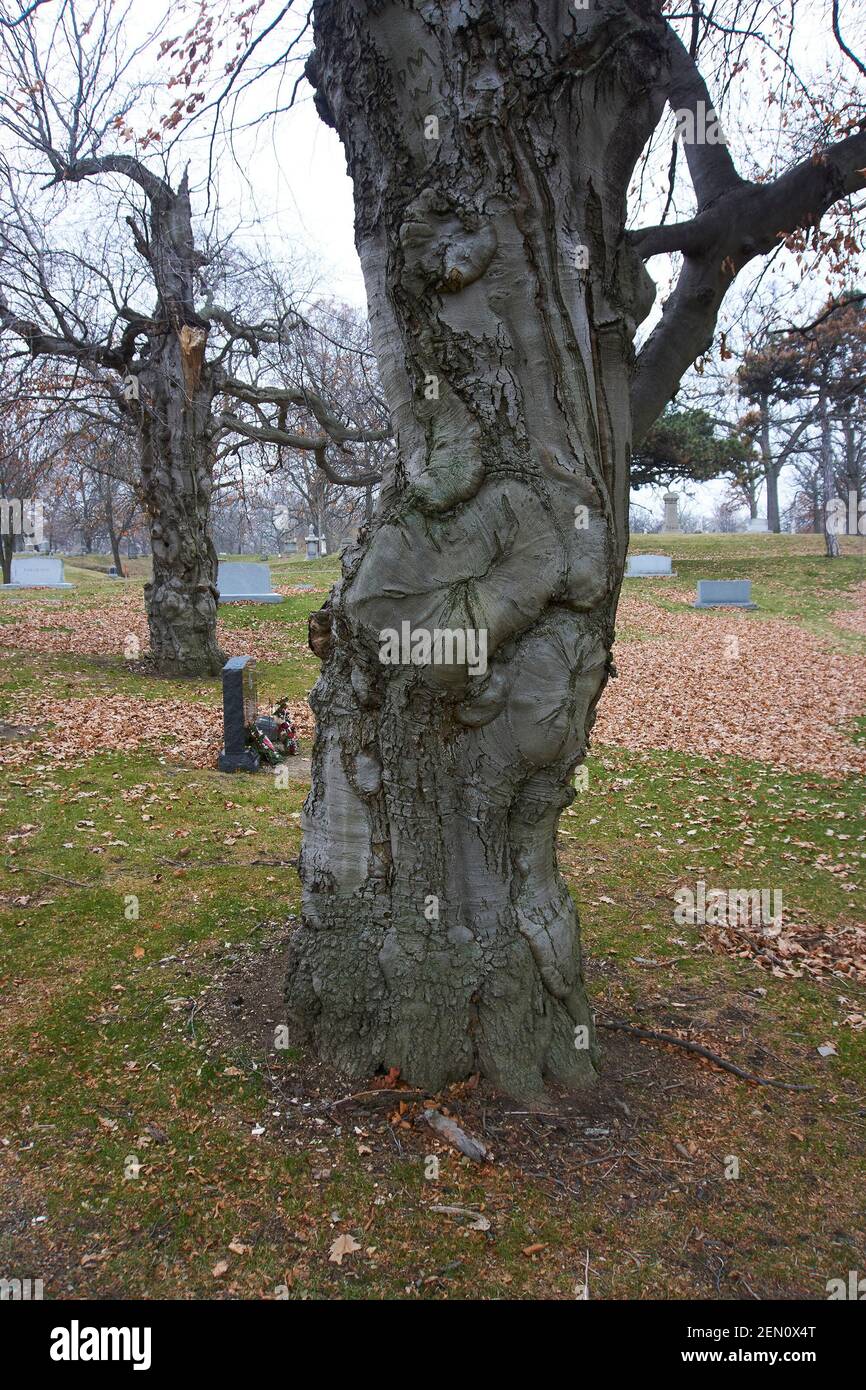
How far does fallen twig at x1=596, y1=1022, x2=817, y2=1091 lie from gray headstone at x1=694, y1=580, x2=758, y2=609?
20977 mm

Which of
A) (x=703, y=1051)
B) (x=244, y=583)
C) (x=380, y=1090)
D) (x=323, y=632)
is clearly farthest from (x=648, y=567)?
(x=380, y=1090)

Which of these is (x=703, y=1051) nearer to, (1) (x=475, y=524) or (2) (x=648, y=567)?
(1) (x=475, y=524)

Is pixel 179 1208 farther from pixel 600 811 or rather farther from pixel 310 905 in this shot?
pixel 600 811

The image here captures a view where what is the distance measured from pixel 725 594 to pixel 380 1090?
877 inches

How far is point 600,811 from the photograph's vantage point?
326 inches

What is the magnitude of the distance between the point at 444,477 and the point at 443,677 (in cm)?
71

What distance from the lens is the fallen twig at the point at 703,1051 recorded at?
3830mm

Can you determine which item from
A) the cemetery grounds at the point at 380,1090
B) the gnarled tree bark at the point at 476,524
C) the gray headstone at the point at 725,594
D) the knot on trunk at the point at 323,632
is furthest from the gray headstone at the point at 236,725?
the gray headstone at the point at 725,594

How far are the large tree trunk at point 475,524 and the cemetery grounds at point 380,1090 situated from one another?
0.37 m

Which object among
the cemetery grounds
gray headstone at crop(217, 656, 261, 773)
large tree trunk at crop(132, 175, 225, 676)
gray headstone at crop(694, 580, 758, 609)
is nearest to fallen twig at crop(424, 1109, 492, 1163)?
the cemetery grounds

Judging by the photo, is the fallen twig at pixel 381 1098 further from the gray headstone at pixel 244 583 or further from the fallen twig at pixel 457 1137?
the gray headstone at pixel 244 583

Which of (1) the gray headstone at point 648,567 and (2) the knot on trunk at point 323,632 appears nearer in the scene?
(2) the knot on trunk at point 323,632
